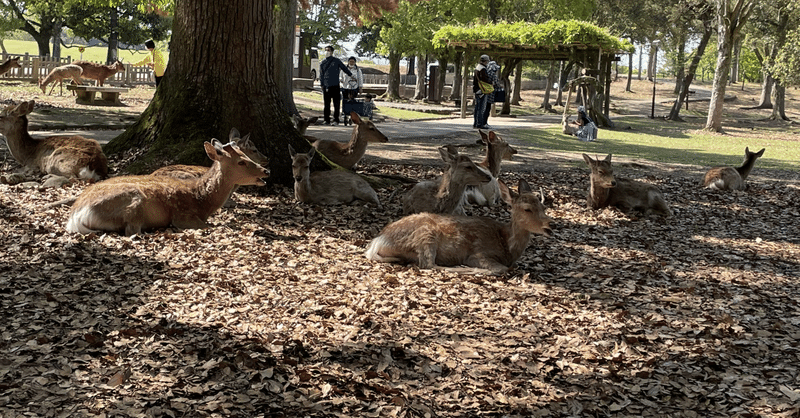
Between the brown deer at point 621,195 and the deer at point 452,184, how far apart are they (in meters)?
2.31

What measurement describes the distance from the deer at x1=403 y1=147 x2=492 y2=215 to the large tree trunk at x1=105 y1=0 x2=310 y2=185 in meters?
2.21

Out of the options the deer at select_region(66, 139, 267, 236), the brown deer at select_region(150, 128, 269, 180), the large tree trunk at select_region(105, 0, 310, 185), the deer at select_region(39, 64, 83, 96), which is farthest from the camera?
the deer at select_region(39, 64, 83, 96)

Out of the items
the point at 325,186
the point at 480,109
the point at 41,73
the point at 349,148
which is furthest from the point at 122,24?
the point at 325,186

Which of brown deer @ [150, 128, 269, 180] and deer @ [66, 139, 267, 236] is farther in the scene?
brown deer @ [150, 128, 269, 180]

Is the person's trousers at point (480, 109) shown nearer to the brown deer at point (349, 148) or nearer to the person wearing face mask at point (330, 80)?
the person wearing face mask at point (330, 80)

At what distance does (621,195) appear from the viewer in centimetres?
1005

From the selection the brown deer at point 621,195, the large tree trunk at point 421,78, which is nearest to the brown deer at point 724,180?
the brown deer at point 621,195

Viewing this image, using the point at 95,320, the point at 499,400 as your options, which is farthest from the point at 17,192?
the point at 499,400

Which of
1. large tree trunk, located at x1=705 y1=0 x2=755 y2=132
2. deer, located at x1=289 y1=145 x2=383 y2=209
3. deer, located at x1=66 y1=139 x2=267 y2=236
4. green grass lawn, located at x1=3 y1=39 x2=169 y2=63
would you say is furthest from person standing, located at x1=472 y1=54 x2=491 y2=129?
green grass lawn, located at x1=3 y1=39 x2=169 y2=63

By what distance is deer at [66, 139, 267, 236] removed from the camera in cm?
707

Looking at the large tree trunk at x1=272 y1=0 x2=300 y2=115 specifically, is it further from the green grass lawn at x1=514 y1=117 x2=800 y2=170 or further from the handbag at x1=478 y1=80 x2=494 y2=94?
the handbag at x1=478 y1=80 x2=494 y2=94

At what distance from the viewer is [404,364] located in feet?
15.5

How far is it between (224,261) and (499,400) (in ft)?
10.4

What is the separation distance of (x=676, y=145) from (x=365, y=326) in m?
19.6
